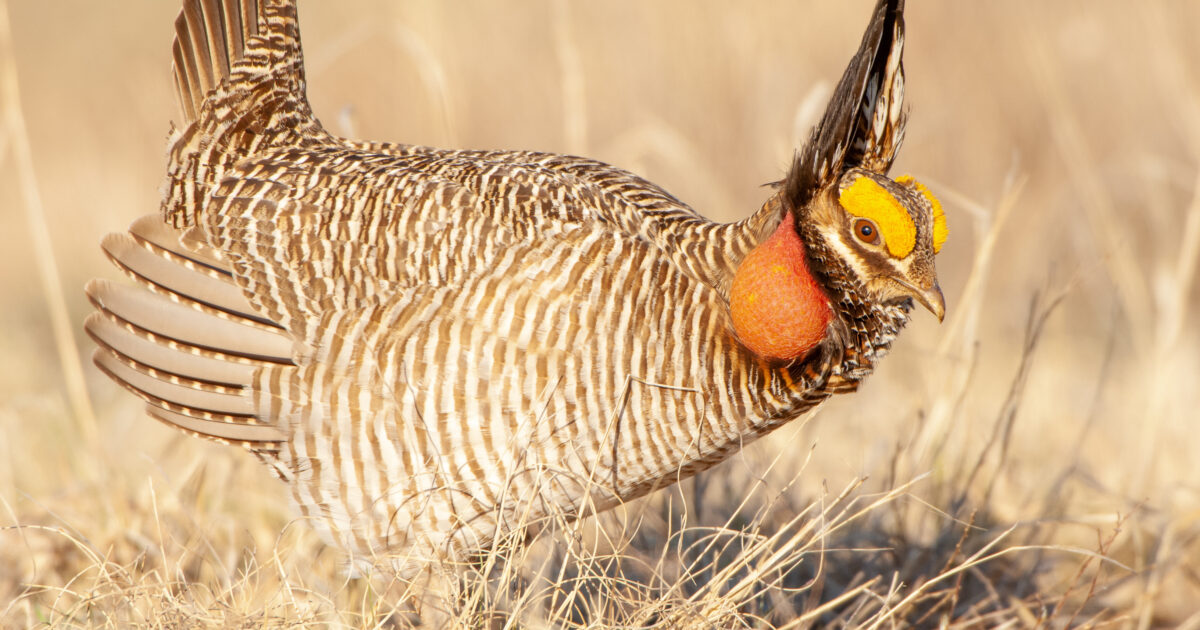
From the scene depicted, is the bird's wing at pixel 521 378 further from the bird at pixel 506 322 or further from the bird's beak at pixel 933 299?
the bird's beak at pixel 933 299

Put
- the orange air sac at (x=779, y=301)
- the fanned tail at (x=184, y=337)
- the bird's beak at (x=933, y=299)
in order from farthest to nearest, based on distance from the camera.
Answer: the fanned tail at (x=184, y=337)
the orange air sac at (x=779, y=301)
the bird's beak at (x=933, y=299)

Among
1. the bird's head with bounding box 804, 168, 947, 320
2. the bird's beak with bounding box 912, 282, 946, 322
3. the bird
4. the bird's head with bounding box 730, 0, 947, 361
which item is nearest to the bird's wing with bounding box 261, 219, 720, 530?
the bird

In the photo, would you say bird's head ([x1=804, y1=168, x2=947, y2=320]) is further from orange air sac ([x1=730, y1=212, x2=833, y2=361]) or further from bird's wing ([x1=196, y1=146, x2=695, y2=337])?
bird's wing ([x1=196, y1=146, x2=695, y2=337])

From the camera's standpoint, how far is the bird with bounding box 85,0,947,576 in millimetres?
2471

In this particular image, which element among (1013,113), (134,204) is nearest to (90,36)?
(134,204)

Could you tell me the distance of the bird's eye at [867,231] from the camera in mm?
2454

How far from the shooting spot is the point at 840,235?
2527 millimetres

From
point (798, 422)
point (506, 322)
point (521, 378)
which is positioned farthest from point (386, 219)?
A: point (798, 422)

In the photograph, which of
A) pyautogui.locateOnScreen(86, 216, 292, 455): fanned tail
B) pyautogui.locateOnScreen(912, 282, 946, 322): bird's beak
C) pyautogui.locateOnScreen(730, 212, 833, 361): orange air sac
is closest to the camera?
pyautogui.locateOnScreen(912, 282, 946, 322): bird's beak

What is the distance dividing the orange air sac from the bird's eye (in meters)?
0.14

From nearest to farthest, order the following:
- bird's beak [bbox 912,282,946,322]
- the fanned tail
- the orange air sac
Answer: bird's beak [bbox 912,282,946,322], the orange air sac, the fanned tail

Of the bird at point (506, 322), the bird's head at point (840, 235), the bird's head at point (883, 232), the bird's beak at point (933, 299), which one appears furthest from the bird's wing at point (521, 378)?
the bird's beak at point (933, 299)

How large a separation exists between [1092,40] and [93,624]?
677 centimetres

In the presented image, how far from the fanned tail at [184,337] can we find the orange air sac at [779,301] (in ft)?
3.53
